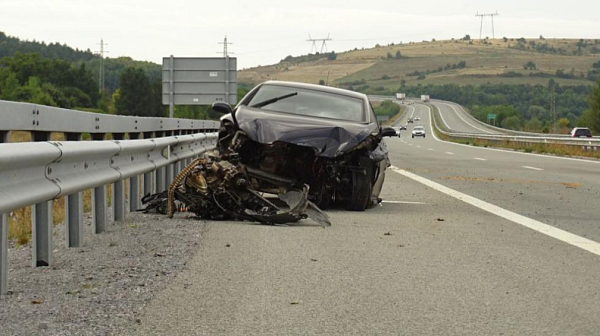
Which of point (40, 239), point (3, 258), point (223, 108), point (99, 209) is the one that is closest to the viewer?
point (3, 258)

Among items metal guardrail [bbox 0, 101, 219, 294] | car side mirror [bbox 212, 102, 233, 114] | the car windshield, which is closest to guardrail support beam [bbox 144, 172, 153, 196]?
metal guardrail [bbox 0, 101, 219, 294]

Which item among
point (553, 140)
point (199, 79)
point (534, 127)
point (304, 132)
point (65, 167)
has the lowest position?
point (534, 127)

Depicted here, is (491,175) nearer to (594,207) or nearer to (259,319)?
(594,207)

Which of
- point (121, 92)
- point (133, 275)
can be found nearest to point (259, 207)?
point (133, 275)

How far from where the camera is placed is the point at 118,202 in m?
9.73

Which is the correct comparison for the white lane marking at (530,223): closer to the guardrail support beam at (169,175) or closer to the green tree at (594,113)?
the guardrail support beam at (169,175)

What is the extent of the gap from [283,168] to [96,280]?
189 inches

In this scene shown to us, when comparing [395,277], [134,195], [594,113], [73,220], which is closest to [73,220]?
[73,220]

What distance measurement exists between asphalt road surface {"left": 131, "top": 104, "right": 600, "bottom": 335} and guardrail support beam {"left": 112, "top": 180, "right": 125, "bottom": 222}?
3.08ft

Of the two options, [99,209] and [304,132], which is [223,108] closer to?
[304,132]

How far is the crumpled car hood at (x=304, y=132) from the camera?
10.6 meters

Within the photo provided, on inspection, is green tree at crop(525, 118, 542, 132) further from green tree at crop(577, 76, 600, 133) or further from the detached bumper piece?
the detached bumper piece

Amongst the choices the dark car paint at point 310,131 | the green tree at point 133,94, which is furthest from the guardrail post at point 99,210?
the green tree at point 133,94

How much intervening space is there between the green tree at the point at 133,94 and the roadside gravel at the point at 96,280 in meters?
163
